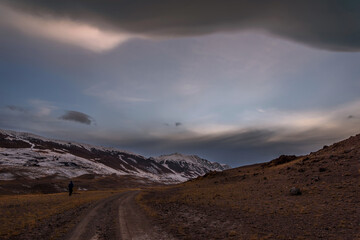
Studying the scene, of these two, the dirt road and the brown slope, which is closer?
the dirt road

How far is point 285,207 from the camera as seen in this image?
19766 mm

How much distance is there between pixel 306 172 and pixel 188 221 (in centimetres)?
2215

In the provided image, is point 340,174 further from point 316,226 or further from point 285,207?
point 316,226

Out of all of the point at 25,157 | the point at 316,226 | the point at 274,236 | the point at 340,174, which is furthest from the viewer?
the point at 25,157

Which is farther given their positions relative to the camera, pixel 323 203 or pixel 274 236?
pixel 323 203

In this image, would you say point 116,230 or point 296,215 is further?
point 296,215

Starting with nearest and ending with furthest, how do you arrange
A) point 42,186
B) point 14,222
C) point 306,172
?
point 14,222 → point 306,172 → point 42,186

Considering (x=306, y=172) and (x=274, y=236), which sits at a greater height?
(x=306, y=172)

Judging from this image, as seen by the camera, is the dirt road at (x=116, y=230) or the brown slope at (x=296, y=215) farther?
the brown slope at (x=296, y=215)

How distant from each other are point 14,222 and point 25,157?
137540 millimetres

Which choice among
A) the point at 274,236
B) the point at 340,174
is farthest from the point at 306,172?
the point at 274,236

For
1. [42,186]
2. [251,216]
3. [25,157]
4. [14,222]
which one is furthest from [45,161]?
[251,216]

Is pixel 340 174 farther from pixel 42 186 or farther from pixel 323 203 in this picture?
pixel 42 186

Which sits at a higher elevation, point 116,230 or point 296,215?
point 296,215
